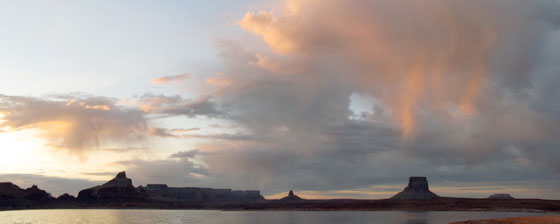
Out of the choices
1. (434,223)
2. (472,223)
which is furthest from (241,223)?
(472,223)

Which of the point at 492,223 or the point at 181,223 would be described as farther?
the point at 181,223

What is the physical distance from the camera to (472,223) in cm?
8225

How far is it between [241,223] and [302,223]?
66.1 feet

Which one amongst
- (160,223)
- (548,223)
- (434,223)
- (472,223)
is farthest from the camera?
(160,223)

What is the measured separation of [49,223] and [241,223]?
66.9 meters

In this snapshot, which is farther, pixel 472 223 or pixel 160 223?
pixel 160 223

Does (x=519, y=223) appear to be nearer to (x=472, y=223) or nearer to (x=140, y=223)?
(x=472, y=223)

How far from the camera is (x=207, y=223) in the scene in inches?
5817

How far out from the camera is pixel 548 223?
7681cm

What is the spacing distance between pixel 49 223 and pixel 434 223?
12569 cm

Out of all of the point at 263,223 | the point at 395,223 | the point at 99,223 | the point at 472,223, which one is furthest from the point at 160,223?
the point at 472,223

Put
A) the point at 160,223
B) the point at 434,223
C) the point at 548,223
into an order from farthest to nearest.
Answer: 1. the point at 160,223
2. the point at 434,223
3. the point at 548,223

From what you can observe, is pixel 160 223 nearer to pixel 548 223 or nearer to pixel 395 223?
pixel 395 223

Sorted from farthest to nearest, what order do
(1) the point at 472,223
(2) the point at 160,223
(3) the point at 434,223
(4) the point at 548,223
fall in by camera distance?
1. (2) the point at 160,223
2. (3) the point at 434,223
3. (1) the point at 472,223
4. (4) the point at 548,223
